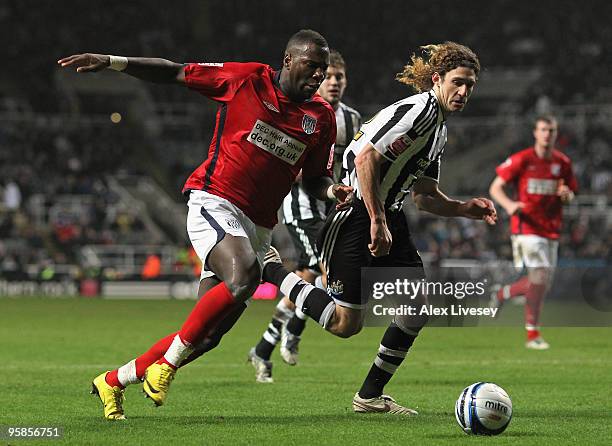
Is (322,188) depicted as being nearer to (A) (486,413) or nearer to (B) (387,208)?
(B) (387,208)

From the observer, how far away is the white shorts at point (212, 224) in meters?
6.60

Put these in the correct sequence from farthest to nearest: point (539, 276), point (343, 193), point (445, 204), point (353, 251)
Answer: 1. point (539, 276)
2. point (445, 204)
3. point (353, 251)
4. point (343, 193)

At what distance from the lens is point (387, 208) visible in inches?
285

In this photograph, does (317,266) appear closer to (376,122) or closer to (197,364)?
(197,364)

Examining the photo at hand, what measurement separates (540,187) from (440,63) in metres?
6.81

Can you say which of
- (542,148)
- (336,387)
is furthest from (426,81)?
(542,148)

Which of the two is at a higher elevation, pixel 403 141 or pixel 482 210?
pixel 403 141

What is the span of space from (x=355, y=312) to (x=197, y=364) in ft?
13.5

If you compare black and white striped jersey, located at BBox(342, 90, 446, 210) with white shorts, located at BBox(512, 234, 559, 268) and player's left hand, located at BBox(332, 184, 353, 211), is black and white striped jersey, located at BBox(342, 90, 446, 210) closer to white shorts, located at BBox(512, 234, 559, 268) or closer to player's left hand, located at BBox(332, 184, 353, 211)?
player's left hand, located at BBox(332, 184, 353, 211)

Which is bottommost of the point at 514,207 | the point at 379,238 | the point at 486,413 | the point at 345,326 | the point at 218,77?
the point at 486,413

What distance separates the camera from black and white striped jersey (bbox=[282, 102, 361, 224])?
10.0m

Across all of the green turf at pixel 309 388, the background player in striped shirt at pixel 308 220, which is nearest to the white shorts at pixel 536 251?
the green turf at pixel 309 388

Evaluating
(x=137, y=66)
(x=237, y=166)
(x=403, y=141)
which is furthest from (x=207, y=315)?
(x=403, y=141)

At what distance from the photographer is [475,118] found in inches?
1495
